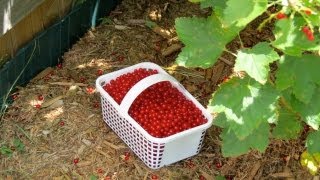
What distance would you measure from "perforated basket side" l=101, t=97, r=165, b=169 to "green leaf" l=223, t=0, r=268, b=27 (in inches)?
42.0

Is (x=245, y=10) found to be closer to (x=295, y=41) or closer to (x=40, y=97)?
(x=295, y=41)

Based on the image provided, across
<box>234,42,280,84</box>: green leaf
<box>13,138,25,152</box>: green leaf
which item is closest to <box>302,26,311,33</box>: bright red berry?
<box>234,42,280,84</box>: green leaf

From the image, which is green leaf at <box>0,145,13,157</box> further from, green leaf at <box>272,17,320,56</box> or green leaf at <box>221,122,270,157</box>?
green leaf at <box>272,17,320,56</box>

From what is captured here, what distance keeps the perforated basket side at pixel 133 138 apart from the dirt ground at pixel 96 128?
0.20 ft

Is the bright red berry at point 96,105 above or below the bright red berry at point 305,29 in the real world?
→ below

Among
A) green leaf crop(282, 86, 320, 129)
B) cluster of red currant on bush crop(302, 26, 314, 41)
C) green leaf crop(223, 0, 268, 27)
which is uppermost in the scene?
green leaf crop(223, 0, 268, 27)

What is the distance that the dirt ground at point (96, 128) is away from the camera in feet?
10.0

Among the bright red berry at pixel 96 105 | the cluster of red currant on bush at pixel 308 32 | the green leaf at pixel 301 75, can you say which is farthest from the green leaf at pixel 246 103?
the bright red berry at pixel 96 105

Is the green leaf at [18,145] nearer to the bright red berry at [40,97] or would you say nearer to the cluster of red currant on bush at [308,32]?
the bright red berry at [40,97]

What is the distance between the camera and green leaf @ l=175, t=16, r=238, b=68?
89.4 inches

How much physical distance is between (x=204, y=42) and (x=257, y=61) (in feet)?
0.90

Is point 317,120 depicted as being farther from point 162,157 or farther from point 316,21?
point 162,157

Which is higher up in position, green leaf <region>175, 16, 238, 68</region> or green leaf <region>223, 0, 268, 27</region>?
green leaf <region>223, 0, 268, 27</region>

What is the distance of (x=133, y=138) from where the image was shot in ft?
9.91
